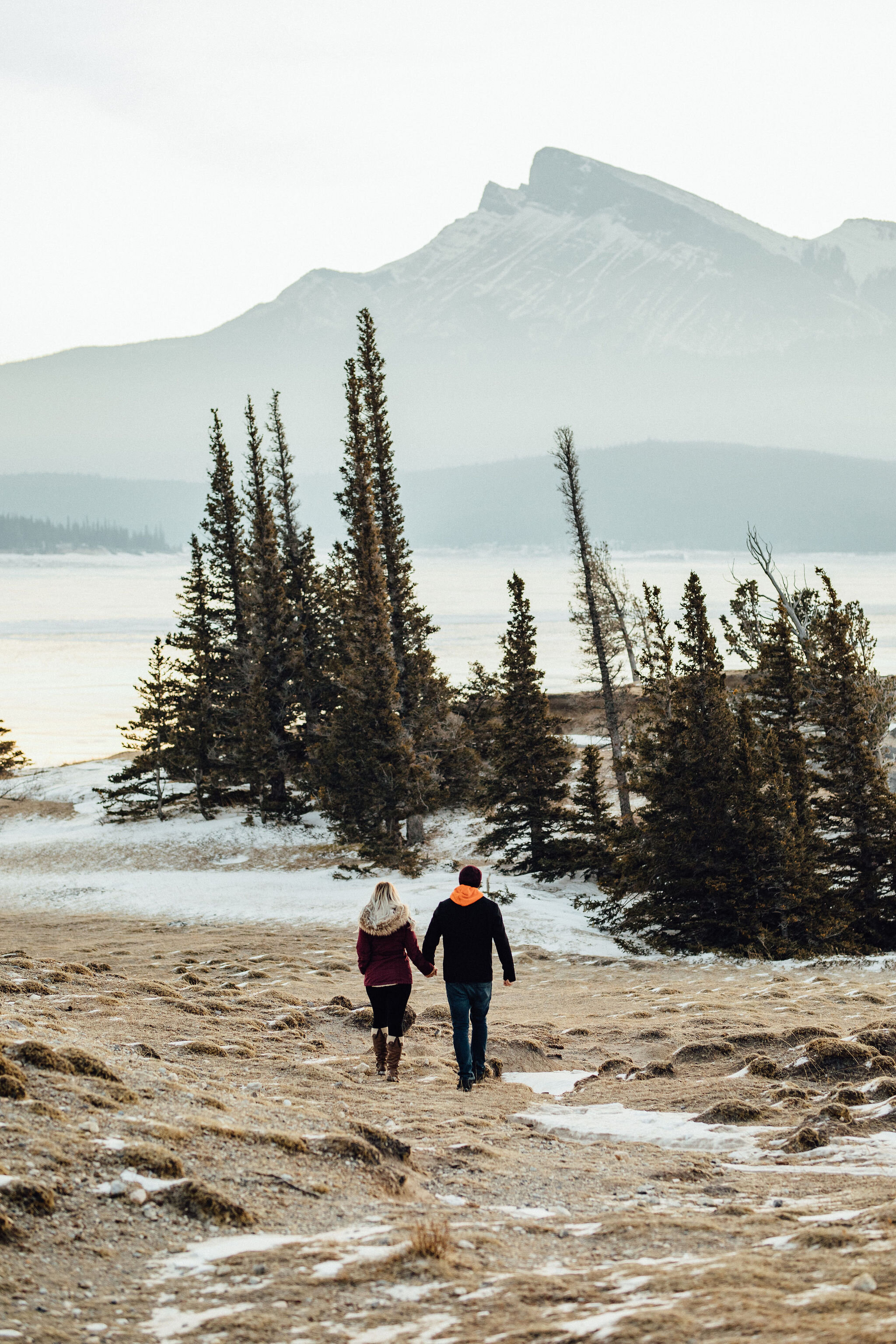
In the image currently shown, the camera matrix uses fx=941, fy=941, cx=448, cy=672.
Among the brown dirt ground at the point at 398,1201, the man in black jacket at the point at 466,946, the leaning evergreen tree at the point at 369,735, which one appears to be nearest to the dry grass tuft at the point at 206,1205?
the brown dirt ground at the point at 398,1201

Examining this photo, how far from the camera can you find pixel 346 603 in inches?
1694

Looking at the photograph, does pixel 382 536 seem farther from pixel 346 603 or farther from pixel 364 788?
pixel 364 788

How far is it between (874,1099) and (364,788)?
29134 mm

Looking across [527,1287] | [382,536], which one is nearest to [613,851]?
[382,536]

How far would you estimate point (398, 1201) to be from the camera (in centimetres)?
665

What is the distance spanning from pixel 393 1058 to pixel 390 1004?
0.74m

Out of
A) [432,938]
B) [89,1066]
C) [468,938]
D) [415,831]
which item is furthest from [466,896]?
[415,831]

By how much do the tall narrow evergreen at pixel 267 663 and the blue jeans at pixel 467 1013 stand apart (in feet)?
110

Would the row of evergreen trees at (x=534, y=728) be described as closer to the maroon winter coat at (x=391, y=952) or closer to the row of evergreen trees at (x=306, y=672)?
the row of evergreen trees at (x=306, y=672)

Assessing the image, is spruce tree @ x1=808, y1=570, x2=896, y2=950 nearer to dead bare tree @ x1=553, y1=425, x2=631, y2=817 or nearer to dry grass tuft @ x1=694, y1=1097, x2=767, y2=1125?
dead bare tree @ x1=553, y1=425, x2=631, y2=817

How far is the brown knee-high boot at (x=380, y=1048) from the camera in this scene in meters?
10.6

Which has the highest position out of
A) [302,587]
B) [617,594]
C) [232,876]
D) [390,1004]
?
[302,587]

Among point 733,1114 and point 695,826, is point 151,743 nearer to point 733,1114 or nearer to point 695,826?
point 695,826

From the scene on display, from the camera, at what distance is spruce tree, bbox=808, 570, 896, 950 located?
27.1 metres
